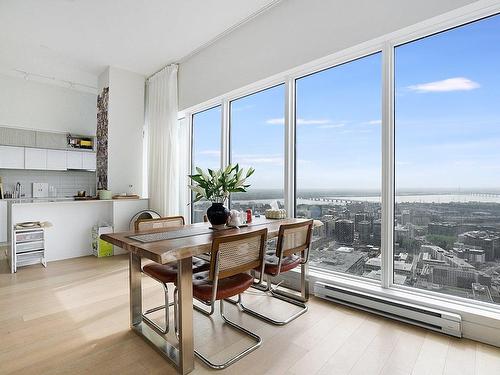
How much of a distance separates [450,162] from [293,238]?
1.46 m

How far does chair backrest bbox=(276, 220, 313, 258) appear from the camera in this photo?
2242 millimetres

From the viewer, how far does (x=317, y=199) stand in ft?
10.5

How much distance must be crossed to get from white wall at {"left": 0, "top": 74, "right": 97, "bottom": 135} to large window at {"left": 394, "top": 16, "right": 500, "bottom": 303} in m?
6.01

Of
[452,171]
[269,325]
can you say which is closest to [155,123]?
[269,325]

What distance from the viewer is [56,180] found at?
5.88 metres

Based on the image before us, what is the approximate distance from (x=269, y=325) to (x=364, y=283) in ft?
3.53

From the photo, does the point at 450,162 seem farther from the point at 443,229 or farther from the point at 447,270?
the point at 447,270

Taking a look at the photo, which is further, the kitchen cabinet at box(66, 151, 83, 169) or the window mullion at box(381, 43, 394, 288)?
the kitchen cabinet at box(66, 151, 83, 169)

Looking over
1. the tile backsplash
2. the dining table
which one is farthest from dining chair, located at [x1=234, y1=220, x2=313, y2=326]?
the tile backsplash

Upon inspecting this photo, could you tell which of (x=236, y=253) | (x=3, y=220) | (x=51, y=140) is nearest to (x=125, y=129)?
(x=51, y=140)

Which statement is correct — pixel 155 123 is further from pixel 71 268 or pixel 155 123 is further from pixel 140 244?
pixel 140 244

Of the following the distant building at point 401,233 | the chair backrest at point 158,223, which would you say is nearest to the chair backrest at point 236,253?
the chair backrest at point 158,223

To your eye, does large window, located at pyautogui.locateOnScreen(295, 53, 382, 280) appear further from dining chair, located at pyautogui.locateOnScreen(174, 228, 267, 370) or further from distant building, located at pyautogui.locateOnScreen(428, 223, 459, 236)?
dining chair, located at pyautogui.locateOnScreen(174, 228, 267, 370)

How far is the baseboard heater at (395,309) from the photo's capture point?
2125mm
